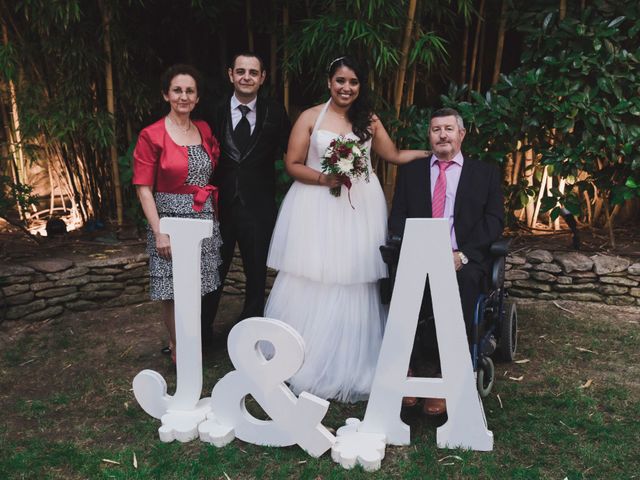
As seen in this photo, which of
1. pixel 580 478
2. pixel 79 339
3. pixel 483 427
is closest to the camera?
pixel 580 478

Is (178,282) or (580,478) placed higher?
(178,282)

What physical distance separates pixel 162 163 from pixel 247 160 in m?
0.43

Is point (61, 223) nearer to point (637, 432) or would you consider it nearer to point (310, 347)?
point (310, 347)

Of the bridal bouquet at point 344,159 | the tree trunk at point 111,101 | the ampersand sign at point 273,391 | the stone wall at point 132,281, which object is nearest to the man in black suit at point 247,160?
the bridal bouquet at point 344,159

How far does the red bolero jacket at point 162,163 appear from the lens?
2.76 metres

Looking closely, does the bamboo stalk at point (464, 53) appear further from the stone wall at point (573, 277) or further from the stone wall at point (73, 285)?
the stone wall at point (73, 285)

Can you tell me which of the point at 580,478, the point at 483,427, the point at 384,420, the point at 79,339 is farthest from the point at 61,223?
the point at 580,478

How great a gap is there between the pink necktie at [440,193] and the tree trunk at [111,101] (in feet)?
8.33

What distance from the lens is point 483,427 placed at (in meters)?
2.32

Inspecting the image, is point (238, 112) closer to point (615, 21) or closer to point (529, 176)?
point (615, 21)

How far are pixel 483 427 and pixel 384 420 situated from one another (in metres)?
0.37

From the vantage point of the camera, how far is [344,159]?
2.62 meters

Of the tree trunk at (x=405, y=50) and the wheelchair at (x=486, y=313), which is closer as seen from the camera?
the wheelchair at (x=486, y=313)

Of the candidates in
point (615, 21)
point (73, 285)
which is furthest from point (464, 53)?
point (73, 285)
